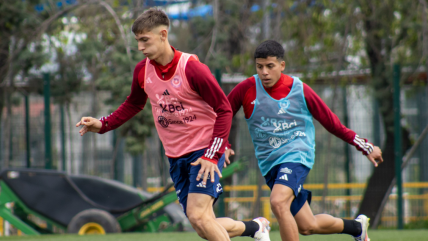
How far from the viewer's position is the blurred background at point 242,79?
28.6 feet

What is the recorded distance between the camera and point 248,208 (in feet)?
29.5

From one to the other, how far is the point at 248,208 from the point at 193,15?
3.71 m

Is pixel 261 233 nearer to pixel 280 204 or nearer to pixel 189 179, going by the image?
pixel 280 204

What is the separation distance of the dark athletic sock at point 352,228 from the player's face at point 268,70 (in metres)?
1.45

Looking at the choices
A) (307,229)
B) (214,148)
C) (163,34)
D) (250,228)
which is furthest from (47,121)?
(214,148)

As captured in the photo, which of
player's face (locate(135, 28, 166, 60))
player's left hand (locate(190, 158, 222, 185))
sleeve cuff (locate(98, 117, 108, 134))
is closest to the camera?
player's left hand (locate(190, 158, 222, 185))

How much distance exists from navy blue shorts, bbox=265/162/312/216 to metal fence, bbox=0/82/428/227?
14.3ft

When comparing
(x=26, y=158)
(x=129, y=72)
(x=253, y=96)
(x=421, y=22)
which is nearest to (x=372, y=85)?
(x=421, y=22)

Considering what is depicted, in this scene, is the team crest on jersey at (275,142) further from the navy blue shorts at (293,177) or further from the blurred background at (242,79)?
the blurred background at (242,79)

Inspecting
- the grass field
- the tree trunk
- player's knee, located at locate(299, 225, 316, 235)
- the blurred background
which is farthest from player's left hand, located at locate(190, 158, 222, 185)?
the tree trunk

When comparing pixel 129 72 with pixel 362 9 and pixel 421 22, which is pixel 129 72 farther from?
pixel 421 22

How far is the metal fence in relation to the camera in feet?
28.9

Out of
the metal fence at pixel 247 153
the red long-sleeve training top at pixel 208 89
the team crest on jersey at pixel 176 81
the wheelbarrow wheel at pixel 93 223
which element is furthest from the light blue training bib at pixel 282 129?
the metal fence at pixel 247 153

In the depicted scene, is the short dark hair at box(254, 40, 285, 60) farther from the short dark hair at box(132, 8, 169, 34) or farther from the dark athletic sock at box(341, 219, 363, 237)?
the dark athletic sock at box(341, 219, 363, 237)
